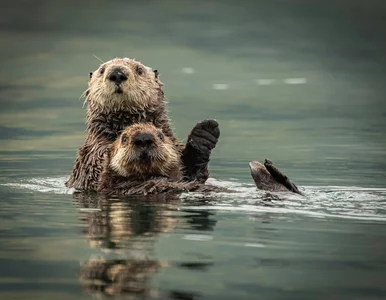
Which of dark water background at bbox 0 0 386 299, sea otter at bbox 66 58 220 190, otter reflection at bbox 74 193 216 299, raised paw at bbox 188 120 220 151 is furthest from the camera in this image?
sea otter at bbox 66 58 220 190

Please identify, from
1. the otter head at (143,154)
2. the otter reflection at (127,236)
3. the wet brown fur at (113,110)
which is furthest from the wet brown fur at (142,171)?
the wet brown fur at (113,110)

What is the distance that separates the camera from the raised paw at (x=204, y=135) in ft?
29.1

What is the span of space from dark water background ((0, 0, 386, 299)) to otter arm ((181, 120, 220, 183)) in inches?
30.0

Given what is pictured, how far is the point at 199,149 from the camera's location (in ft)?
29.3

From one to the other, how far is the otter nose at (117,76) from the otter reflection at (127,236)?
94 cm

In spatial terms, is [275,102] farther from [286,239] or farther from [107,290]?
[107,290]

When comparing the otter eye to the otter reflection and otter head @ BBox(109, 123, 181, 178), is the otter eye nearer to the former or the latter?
otter head @ BBox(109, 123, 181, 178)

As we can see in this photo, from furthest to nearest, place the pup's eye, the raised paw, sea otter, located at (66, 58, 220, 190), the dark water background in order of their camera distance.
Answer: sea otter, located at (66, 58, 220, 190) < the raised paw < the pup's eye < the dark water background

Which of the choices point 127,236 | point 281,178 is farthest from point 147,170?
point 127,236

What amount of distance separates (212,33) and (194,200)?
28.8 metres

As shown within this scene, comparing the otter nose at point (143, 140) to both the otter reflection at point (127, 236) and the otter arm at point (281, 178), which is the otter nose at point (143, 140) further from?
the otter arm at point (281, 178)

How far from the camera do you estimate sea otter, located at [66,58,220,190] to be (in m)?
9.00

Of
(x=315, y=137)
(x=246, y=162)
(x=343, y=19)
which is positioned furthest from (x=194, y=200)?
(x=343, y=19)

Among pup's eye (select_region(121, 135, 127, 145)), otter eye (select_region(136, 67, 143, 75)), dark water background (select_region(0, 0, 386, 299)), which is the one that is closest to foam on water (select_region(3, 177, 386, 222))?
dark water background (select_region(0, 0, 386, 299))
